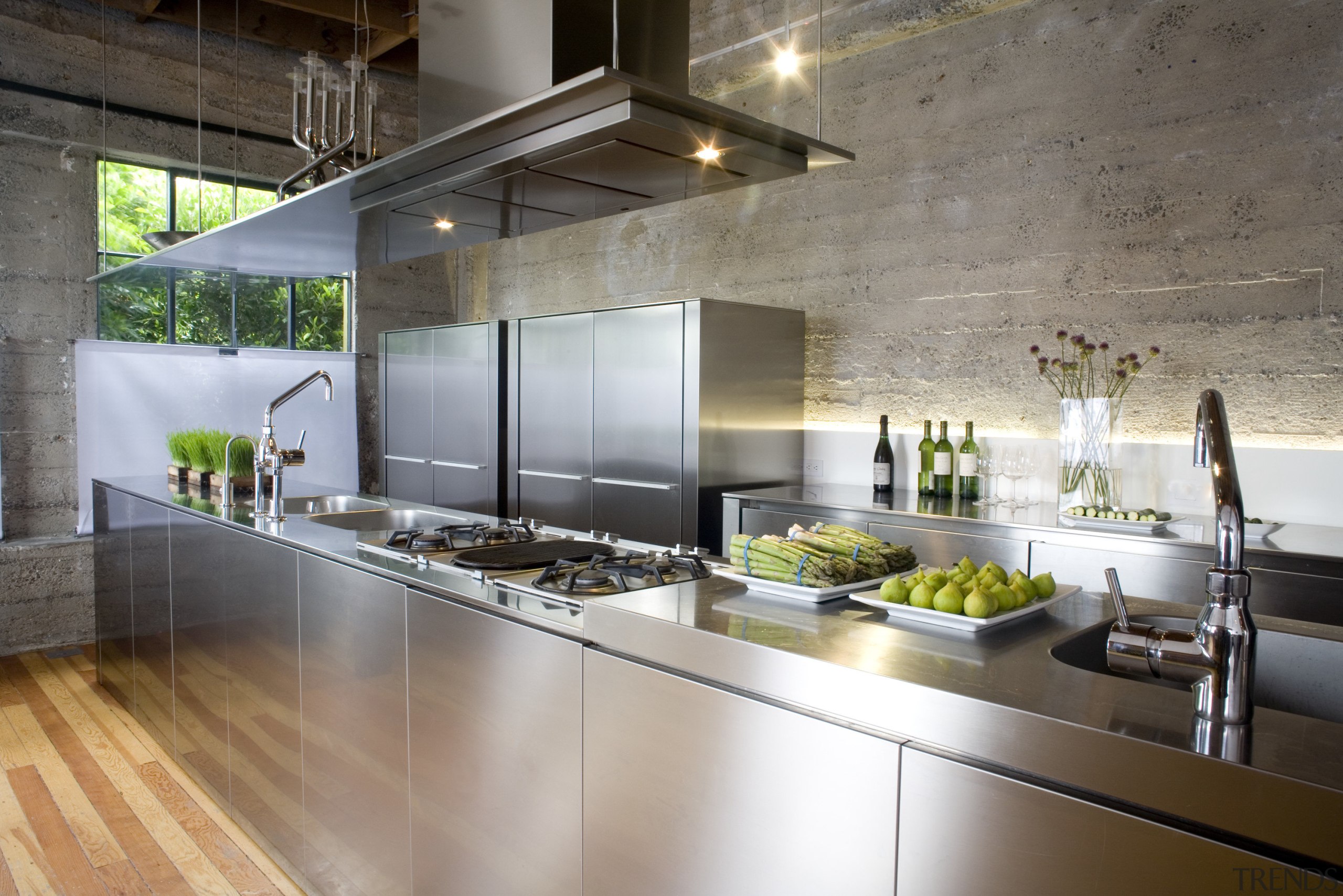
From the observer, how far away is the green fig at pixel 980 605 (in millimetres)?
1373

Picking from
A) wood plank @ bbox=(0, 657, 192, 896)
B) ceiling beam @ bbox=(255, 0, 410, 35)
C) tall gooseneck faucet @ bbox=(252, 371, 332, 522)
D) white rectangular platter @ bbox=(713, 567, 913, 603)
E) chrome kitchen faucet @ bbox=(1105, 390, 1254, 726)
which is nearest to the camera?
chrome kitchen faucet @ bbox=(1105, 390, 1254, 726)

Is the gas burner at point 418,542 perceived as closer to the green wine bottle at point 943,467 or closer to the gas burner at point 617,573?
the gas burner at point 617,573

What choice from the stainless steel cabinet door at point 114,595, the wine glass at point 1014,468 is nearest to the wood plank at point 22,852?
the stainless steel cabinet door at point 114,595

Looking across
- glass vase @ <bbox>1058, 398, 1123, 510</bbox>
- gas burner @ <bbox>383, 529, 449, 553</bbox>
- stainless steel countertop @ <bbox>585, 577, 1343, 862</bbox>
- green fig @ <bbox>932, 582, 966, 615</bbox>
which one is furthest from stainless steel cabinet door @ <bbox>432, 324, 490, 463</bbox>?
green fig @ <bbox>932, 582, 966, 615</bbox>

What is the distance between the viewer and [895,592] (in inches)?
58.4

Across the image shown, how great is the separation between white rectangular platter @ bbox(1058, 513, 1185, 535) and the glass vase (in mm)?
193

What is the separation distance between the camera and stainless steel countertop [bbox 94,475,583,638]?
1726 millimetres

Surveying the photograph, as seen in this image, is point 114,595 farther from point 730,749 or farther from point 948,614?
point 948,614

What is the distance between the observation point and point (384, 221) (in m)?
2.98

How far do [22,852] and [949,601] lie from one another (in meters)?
3.05

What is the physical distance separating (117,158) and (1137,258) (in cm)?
570

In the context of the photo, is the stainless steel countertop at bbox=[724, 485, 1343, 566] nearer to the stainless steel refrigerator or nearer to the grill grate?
the stainless steel refrigerator

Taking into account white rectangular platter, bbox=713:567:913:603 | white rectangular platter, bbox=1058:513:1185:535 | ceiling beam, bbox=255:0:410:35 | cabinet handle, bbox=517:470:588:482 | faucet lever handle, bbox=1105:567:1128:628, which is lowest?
cabinet handle, bbox=517:470:588:482

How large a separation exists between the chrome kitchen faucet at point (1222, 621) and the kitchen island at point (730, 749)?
0.04 metres
